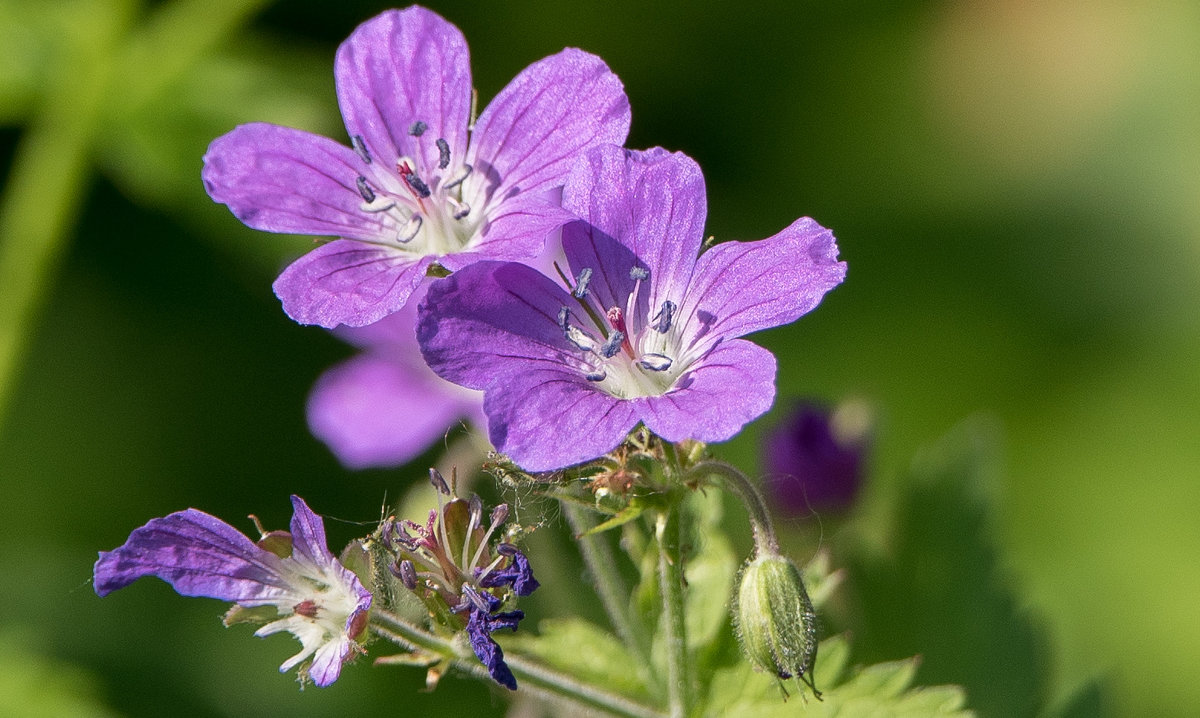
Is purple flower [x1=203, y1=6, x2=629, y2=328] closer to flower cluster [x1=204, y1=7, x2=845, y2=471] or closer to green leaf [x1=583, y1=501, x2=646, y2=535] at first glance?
flower cluster [x1=204, y1=7, x2=845, y2=471]

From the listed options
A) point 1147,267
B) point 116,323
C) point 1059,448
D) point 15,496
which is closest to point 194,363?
point 116,323

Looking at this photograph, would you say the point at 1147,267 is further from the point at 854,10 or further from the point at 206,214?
the point at 206,214

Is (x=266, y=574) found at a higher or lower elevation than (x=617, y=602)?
higher

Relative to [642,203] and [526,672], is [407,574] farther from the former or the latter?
[642,203]

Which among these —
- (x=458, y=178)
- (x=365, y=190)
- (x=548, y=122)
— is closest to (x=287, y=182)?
(x=365, y=190)

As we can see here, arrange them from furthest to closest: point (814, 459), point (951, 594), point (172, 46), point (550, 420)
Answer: point (172, 46)
point (814, 459)
point (951, 594)
point (550, 420)

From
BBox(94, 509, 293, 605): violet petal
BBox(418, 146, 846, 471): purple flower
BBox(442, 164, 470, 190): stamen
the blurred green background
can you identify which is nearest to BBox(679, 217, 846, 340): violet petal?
BBox(418, 146, 846, 471): purple flower
